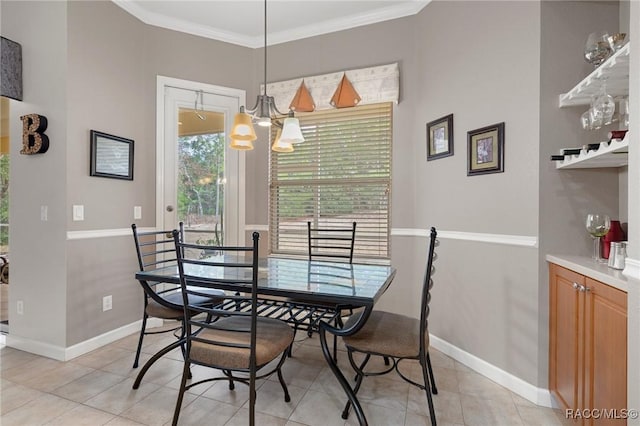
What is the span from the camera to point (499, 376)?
84.2 inches

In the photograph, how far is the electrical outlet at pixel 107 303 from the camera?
272 centimetres

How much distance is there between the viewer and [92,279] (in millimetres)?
2629

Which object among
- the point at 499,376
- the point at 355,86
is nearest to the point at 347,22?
the point at 355,86

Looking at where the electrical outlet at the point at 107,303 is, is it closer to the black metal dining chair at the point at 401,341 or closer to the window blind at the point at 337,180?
the window blind at the point at 337,180

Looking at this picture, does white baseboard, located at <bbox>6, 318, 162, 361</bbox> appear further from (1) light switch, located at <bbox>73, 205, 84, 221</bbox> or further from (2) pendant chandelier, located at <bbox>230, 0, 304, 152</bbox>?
(2) pendant chandelier, located at <bbox>230, 0, 304, 152</bbox>

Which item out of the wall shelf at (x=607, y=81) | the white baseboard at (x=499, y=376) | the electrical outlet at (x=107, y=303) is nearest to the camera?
the wall shelf at (x=607, y=81)

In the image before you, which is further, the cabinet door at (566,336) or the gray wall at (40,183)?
the gray wall at (40,183)

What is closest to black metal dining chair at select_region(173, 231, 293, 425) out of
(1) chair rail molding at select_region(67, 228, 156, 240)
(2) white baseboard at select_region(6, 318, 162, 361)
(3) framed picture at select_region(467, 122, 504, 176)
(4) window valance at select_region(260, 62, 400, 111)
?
(1) chair rail molding at select_region(67, 228, 156, 240)

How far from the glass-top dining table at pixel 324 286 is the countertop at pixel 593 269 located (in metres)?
0.93

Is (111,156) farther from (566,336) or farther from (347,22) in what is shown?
(566,336)

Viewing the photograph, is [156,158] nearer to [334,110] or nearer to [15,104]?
[15,104]

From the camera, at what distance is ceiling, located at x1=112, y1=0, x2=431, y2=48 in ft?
9.54

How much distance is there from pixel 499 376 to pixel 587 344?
813 mm

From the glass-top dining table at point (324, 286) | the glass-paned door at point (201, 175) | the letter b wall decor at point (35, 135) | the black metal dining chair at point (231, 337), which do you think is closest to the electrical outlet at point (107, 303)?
the glass-paned door at point (201, 175)
